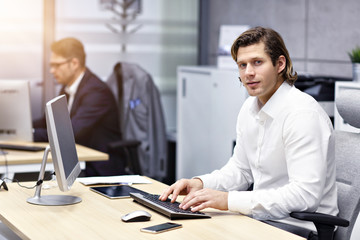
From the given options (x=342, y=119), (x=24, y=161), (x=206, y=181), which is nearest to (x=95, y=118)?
(x=24, y=161)

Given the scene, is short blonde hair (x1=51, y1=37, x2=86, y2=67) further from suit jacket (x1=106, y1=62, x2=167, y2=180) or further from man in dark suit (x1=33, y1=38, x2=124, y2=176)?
suit jacket (x1=106, y1=62, x2=167, y2=180)

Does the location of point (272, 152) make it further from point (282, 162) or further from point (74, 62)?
point (74, 62)

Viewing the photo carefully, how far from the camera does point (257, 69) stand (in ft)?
8.58

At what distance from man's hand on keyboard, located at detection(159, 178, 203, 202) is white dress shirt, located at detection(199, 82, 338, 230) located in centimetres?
7

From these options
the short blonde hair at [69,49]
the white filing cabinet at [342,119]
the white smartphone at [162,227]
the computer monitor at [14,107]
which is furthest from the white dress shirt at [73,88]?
the white smartphone at [162,227]

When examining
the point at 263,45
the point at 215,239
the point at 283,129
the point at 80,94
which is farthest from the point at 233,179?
the point at 80,94

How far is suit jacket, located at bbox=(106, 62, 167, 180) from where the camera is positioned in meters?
5.83

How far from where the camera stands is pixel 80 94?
15.3 ft

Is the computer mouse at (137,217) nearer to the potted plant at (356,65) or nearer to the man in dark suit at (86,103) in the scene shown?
the man in dark suit at (86,103)

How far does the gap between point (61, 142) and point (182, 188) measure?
1.78 feet

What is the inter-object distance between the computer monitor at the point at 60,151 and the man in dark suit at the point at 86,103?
1743 millimetres

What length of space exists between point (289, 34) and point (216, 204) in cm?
316

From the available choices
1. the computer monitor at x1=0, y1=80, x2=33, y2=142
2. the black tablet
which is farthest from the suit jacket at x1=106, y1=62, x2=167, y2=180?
the black tablet

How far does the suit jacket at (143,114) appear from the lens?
583 cm
